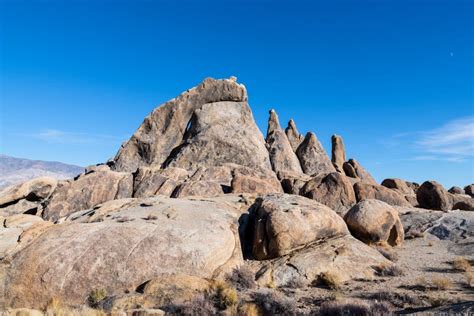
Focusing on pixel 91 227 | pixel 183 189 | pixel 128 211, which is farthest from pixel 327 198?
pixel 91 227

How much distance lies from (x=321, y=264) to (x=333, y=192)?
14090mm

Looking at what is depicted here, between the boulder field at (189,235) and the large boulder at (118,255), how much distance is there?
0.04m

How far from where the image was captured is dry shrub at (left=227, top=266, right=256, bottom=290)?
13742mm

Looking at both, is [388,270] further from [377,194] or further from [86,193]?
[86,193]

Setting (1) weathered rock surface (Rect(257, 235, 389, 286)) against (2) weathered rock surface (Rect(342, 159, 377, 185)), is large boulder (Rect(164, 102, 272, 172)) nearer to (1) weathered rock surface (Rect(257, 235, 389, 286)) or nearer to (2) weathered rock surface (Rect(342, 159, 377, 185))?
(2) weathered rock surface (Rect(342, 159, 377, 185))

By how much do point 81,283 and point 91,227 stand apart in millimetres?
2797

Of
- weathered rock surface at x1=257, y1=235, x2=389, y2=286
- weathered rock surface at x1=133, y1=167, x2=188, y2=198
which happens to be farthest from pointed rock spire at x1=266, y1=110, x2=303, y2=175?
weathered rock surface at x1=257, y1=235, x2=389, y2=286

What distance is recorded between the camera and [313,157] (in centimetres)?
5072

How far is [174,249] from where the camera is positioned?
1423 centimetres

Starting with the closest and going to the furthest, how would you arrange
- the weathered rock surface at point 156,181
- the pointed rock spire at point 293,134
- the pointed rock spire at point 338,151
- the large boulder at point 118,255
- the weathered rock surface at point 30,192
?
the large boulder at point 118,255, the weathered rock surface at point 156,181, the weathered rock surface at point 30,192, the pointed rock spire at point 338,151, the pointed rock spire at point 293,134

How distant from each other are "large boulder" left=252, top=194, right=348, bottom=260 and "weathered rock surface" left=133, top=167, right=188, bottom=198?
11.9 meters

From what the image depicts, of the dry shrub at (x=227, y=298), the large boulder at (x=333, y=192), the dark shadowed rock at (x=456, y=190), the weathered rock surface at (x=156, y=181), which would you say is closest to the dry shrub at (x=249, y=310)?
the dry shrub at (x=227, y=298)

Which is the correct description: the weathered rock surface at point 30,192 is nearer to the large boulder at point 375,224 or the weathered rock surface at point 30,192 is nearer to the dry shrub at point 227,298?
the dry shrub at point 227,298

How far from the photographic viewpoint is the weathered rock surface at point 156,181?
28516 millimetres
